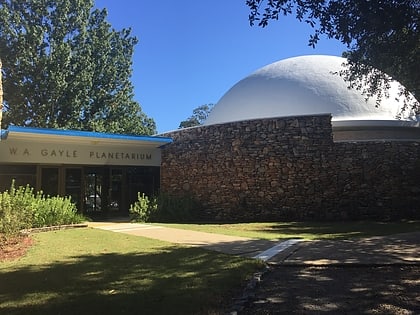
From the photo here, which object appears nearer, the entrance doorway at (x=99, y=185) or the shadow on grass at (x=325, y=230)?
the shadow on grass at (x=325, y=230)

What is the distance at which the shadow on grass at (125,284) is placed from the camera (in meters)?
5.14

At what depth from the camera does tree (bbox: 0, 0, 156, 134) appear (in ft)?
94.7

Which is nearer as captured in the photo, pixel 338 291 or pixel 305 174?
pixel 338 291

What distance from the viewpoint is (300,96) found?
21203mm

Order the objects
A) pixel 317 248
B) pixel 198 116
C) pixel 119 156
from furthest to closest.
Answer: pixel 198 116 < pixel 119 156 < pixel 317 248

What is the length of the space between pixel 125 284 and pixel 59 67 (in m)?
26.0

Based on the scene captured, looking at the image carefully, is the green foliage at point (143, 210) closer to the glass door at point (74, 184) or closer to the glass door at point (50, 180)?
the glass door at point (74, 184)

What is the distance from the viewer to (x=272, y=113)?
21.2 metres

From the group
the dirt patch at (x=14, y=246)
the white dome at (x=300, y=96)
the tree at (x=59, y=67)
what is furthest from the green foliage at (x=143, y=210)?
the tree at (x=59, y=67)

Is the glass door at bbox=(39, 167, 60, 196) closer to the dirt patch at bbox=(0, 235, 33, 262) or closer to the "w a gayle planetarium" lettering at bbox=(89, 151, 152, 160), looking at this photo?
the "w a gayle planetarium" lettering at bbox=(89, 151, 152, 160)

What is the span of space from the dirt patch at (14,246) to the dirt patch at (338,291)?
5138 millimetres

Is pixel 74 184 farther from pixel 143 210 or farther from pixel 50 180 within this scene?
pixel 143 210

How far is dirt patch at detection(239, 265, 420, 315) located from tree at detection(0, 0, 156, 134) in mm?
25765

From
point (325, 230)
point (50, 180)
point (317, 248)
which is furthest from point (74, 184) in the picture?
point (317, 248)
